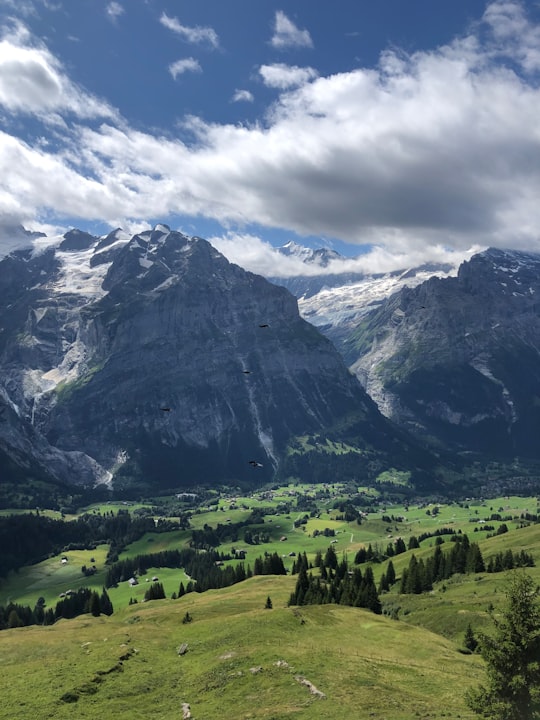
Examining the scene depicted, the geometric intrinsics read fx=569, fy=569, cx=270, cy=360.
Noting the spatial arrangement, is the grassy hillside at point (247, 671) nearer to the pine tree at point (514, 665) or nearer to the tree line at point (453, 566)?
the pine tree at point (514, 665)

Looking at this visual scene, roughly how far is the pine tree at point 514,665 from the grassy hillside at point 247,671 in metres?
7.60

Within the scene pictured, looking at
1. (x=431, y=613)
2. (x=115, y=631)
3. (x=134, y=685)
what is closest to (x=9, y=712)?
(x=134, y=685)

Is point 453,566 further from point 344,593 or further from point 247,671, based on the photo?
point 247,671

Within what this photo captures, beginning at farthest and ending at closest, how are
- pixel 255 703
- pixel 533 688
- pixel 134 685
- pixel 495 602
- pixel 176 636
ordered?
pixel 495 602
pixel 176 636
pixel 134 685
pixel 255 703
pixel 533 688

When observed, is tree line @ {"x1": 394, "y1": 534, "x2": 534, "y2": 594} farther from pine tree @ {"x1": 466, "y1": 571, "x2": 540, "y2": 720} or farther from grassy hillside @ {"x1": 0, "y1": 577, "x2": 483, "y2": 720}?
pine tree @ {"x1": 466, "y1": 571, "x2": 540, "y2": 720}

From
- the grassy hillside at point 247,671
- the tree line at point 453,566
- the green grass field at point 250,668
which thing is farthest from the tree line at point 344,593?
the tree line at point 453,566

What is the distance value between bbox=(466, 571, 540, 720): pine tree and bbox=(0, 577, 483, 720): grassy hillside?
7.60 metres

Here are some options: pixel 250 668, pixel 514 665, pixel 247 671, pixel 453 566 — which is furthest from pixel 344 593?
pixel 514 665

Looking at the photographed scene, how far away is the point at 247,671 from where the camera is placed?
6462cm

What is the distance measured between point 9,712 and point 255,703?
24786mm

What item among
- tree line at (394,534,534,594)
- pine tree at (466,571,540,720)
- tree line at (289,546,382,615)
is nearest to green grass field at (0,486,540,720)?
pine tree at (466,571,540,720)

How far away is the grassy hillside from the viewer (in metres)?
55.1

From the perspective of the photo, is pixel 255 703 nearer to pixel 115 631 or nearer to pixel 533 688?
pixel 533 688

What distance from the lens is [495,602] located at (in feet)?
363
